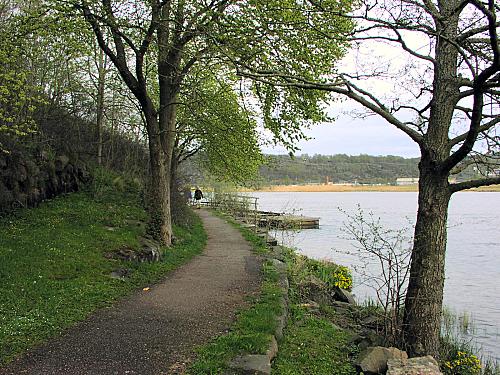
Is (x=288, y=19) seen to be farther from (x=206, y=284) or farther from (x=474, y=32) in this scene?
(x=206, y=284)

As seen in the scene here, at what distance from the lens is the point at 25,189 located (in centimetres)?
1219

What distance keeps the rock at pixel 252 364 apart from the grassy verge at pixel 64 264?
251cm

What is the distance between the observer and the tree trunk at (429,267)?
652 cm

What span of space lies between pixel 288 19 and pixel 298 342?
5935 millimetres

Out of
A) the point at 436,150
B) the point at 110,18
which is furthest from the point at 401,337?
the point at 110,18

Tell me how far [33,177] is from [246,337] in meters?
9.24

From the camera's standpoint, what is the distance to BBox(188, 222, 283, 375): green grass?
5.09 m

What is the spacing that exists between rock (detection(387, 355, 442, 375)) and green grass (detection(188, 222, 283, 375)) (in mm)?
1490

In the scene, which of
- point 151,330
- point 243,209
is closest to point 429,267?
point 151,330

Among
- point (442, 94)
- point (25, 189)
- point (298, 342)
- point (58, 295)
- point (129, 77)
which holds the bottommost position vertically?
point (298, 342)

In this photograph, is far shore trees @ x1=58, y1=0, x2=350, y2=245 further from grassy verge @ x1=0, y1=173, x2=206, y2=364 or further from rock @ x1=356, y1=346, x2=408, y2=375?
rock @ x1=356, y1=346, x2=408, y2=375

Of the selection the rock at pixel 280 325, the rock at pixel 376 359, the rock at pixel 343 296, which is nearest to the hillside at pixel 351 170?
the rock at pixel 343 296

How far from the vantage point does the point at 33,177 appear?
12.6m

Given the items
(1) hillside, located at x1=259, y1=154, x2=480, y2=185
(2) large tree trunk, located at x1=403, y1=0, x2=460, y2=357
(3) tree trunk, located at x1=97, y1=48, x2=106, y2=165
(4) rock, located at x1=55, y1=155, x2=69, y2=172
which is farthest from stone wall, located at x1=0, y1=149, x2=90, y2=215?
(1) hillside, located at x1=259, y1=154, x2=480, y2=185
